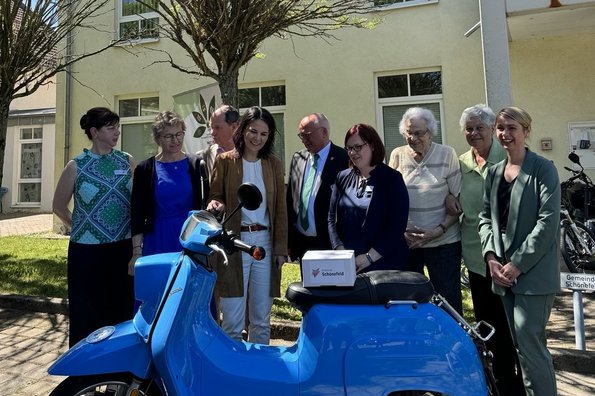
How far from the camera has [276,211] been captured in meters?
3.01

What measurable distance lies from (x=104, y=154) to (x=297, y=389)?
214cm

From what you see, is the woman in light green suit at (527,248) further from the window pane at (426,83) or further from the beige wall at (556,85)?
the window pane at (426,83)

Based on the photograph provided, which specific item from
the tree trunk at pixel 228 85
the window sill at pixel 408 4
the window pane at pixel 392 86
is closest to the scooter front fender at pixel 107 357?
the tree trunk at pixel 228 85

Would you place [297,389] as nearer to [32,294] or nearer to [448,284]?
[448,284]

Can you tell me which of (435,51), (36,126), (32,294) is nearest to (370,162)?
(32,294)

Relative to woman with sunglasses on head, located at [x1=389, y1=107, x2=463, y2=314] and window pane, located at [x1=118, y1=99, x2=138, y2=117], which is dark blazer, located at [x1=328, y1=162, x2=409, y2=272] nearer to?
woman with sunglasses on head, located at [x1=389, y1=107, x2=463, y2=314]

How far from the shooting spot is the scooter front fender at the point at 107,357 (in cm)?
190

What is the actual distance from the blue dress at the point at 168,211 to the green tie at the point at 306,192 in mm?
816

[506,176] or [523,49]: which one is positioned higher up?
[523,49]

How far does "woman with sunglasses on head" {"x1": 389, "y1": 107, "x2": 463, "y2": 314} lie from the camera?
2.94 meters

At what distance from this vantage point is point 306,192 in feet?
10.7

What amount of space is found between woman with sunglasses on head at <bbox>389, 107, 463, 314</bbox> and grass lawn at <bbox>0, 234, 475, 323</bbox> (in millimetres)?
1577

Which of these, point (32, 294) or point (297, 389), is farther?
point (32, 294)

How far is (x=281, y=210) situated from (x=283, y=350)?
110cm
